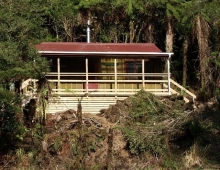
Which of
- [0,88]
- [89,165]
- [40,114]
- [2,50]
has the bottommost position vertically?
[89,165]

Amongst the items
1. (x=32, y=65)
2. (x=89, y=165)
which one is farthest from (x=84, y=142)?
(x=32, y=65)

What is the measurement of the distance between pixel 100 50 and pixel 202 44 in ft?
19.7

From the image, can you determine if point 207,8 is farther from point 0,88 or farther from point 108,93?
point 0,88

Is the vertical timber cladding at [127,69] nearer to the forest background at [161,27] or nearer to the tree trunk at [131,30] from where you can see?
the forest background at [161,27]

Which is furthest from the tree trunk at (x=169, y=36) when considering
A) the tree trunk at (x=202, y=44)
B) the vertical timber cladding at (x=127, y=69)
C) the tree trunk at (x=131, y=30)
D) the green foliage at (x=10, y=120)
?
the green foliage at (x=10, y=120)

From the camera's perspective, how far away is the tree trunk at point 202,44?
88.5 ft

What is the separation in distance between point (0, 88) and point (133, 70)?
491 inches

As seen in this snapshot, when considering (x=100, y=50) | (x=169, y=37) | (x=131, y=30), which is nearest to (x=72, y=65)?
(x=100, y=50)

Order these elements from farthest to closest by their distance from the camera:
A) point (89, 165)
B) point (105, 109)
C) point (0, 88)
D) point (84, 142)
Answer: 1. point (105, 109)
2. point (84, 142)
3. point (89, 165)
4. point (0, 88)

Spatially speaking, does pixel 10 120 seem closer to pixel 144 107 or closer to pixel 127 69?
pixel 144 107

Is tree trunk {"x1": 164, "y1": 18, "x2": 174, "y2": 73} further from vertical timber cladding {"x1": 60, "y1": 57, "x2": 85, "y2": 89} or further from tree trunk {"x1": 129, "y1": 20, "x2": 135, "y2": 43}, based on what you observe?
vertical timber cladding {"x1": 60, "y1": 57, "x2": 85, "y2": 89}

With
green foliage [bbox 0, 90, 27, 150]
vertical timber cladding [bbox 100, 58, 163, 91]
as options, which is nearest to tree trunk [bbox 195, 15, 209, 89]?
vertical timber cladding [bbox 100, 58, 163, 91]

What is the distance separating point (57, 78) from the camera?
2466 centimetres

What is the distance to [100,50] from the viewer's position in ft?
81.9
